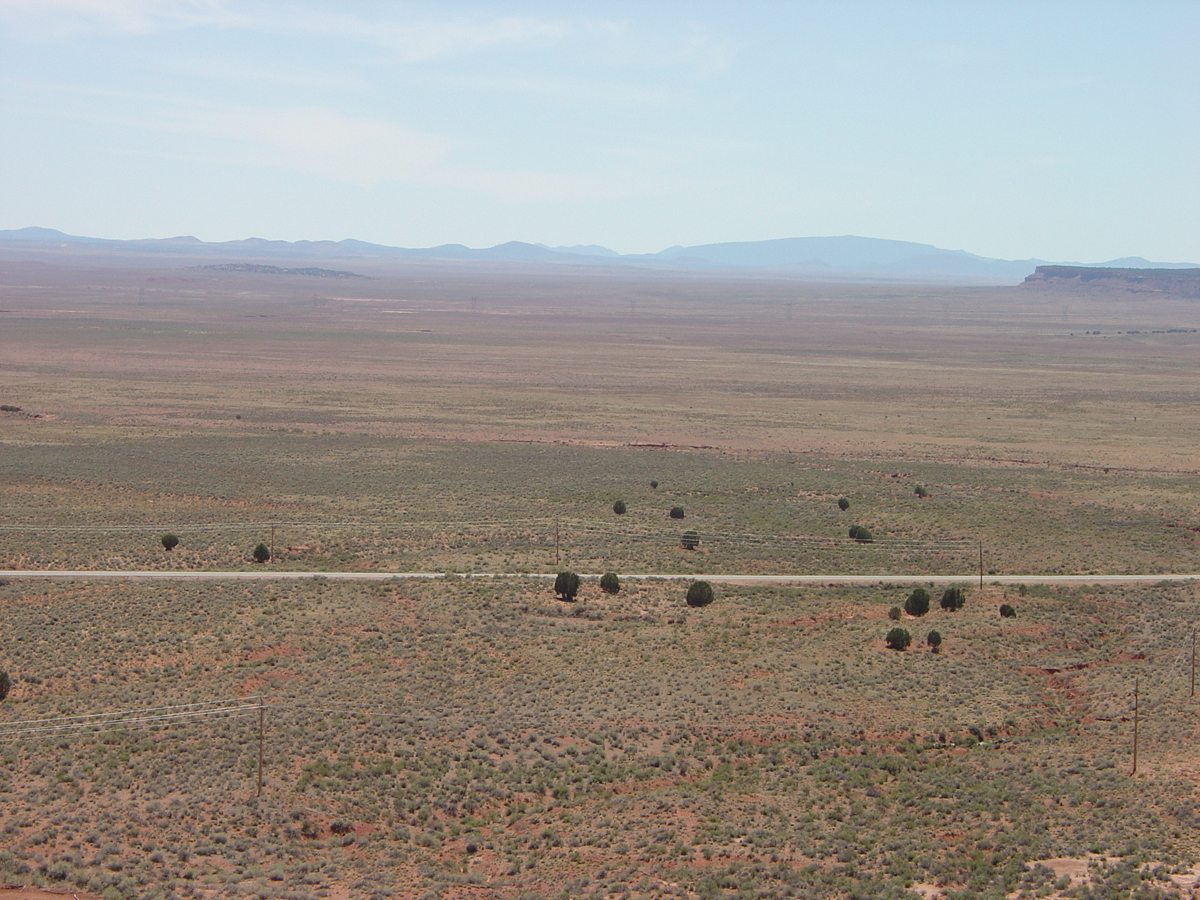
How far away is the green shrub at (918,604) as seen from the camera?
32594 mm

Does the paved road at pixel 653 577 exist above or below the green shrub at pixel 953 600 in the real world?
below

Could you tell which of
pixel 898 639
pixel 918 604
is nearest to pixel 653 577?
pixel 918 604

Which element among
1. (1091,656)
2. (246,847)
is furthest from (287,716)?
(1091,656)

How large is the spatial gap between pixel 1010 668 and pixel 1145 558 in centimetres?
1532

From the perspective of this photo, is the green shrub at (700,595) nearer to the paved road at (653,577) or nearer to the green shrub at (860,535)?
the paved road at (653,577)

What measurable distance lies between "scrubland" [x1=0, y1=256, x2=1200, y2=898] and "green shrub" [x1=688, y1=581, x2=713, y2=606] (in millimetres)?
388

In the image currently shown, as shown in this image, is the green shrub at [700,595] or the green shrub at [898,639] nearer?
the green shrub at [898,639]

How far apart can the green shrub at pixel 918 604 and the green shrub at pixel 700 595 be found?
602 centimetres

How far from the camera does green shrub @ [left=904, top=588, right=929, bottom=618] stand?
107 feet

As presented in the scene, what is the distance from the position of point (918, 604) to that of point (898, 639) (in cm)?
344

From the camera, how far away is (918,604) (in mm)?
32594

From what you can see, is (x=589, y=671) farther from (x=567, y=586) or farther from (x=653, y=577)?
(x=653, y=577)

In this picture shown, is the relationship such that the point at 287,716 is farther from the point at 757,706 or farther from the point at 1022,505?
the point at 1022,505

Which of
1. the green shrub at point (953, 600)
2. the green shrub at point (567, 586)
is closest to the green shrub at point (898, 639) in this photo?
the green shrub at point (953, 600)
